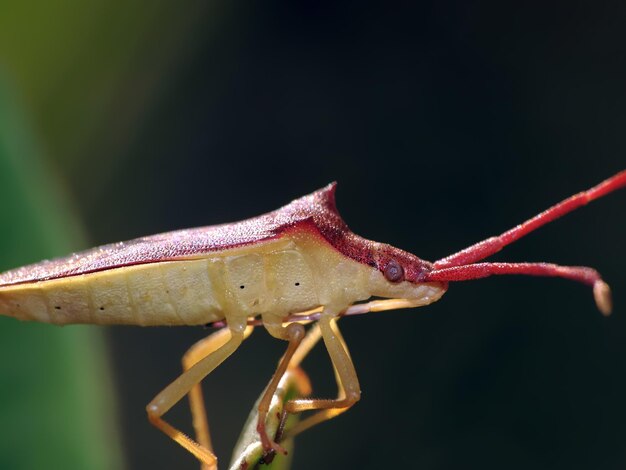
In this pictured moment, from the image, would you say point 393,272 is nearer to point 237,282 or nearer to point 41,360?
point 237,282

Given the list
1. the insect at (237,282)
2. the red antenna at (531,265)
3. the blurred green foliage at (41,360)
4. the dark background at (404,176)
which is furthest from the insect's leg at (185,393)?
the dark background at (404,176)

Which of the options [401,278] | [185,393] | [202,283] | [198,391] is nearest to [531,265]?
[401,278]

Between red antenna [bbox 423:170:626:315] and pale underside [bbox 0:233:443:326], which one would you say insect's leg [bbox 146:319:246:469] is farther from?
red antenna [bbox 423:170:626:315]

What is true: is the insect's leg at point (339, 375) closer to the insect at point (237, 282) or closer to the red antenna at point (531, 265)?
the insect at point (237, 282)

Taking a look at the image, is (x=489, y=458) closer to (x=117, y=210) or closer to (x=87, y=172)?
(x=87, y=172)

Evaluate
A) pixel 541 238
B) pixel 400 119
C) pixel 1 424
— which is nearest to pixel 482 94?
pixel 400 119

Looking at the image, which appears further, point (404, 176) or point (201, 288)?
point (404, 176)
